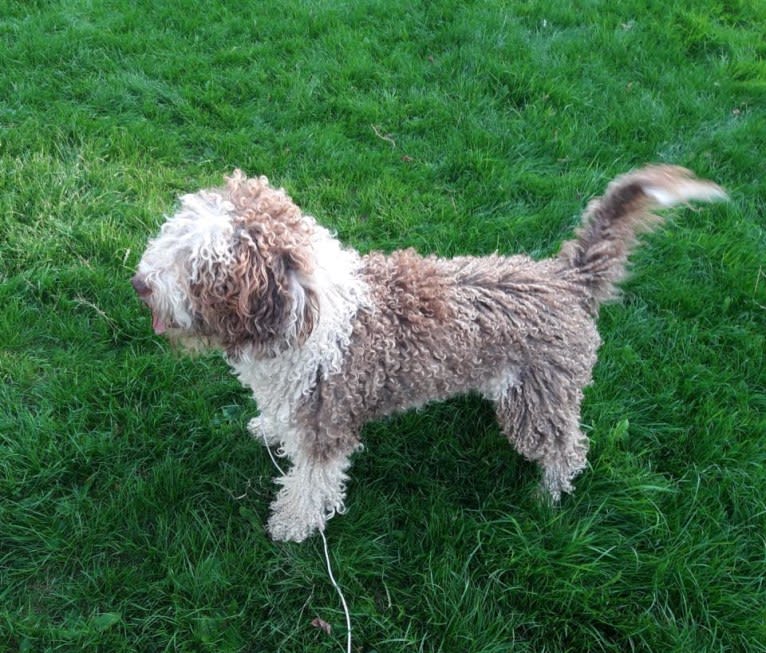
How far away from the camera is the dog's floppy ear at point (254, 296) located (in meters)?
2.32

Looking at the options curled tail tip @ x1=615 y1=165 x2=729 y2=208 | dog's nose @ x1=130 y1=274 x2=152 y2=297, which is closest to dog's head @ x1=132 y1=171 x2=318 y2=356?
dog's nose @ x1=130 y1=274 x2=152 y2=297

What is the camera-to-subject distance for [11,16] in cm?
581

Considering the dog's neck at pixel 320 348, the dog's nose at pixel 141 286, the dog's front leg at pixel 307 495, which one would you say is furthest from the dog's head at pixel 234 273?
the dog's front leg at pixel 307 495

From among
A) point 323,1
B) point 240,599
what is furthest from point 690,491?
point 323,1

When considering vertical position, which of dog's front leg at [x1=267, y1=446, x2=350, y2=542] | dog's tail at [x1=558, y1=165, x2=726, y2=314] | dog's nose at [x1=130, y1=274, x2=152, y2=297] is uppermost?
dog's tail at [x1=558, y1=165, x2=726, y2=314]

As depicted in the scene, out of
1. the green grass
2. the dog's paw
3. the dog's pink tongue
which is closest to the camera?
the dog's pink tongue

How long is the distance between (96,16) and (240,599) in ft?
17.8

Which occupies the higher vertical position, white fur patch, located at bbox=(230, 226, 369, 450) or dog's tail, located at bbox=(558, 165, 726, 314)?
dog's tail, located at bbox=(558, 165, 726, 314)

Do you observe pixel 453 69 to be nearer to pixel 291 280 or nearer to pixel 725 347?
pixel 725 347

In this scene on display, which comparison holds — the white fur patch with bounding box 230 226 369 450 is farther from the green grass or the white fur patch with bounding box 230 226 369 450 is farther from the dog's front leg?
the green grass

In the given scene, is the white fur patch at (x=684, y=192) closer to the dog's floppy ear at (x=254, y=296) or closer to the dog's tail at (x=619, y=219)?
the dog's tail at (x=619, y=219)

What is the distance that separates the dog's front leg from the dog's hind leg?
860 mm

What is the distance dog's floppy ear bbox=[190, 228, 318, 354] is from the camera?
232cm

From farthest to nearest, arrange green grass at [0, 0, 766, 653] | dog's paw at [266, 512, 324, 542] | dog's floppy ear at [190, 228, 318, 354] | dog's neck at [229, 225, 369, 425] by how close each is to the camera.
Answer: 1. dog's paw at [266, 512, 324, 542]
2. green grass at [0, 0, 766, 653]
3. dog's neck at [229, 225, 369, 425]
4. dog's floppy ear at [190, 228, 318, 354]
